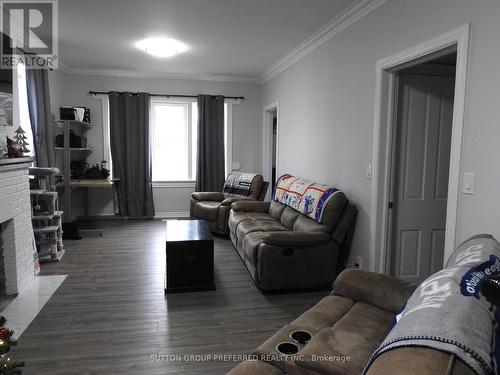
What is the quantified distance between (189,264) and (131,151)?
372 cm

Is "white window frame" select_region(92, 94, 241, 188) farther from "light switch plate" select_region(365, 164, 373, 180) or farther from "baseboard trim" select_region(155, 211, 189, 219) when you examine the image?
"light switch plate" select_region(365, 164, 373, 180)

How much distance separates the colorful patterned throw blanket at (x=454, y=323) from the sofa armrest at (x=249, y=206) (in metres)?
3.81

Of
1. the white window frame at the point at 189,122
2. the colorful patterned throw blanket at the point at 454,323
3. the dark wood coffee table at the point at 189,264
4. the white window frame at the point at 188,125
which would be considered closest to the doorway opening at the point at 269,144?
the white window frame at the point at 189,122

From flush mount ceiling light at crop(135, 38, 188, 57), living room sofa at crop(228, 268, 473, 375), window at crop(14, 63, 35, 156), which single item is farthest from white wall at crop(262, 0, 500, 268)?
window at crop(14, 63, 35, 156)

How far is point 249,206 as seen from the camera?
5.02 m

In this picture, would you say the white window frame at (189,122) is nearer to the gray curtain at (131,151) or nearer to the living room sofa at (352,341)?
the gray curtain at (131,151)

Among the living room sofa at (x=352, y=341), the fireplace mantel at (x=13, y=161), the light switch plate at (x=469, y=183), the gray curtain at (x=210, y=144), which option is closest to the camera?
the living room sofa at (x=352, y=341)

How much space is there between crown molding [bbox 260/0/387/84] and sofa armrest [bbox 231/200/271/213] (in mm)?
2085

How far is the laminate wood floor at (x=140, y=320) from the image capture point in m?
2.22

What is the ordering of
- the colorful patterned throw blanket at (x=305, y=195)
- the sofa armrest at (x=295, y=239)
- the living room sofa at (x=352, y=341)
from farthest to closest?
the colorful patterned throw blanket at (x=305, y=195) → the sofa armrest at (x=295, y=239) → the living room sofa at (x=352, y=341)

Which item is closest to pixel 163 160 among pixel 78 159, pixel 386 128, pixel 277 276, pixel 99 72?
pixel 78 159

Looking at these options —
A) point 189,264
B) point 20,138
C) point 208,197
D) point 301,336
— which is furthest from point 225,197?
point 301,336

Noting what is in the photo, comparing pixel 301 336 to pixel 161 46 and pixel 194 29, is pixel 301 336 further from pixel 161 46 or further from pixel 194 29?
pixel 161 46

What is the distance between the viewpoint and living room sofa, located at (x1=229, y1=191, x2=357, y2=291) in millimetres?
3174
